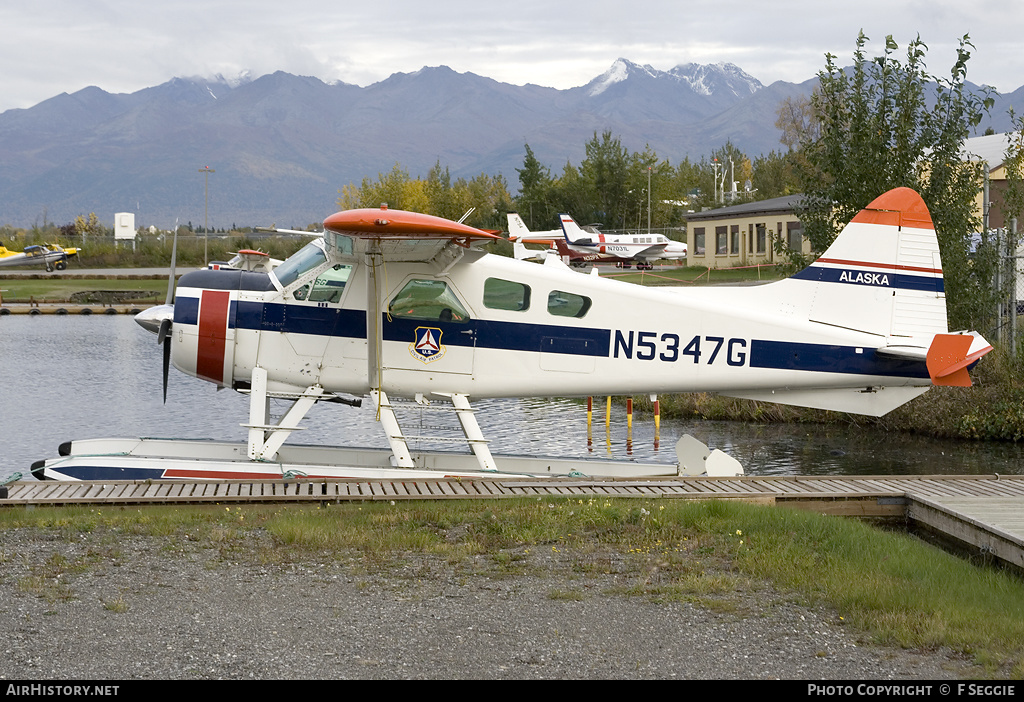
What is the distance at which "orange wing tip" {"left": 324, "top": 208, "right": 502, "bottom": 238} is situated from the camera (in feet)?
29.8

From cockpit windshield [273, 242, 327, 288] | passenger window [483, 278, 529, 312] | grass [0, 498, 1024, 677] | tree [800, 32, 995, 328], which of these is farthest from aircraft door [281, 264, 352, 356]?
tree [800, 32, 995, 328]

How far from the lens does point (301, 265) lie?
10602 mm

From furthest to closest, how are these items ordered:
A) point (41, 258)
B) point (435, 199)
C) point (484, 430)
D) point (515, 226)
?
point (435, 199)
point (515, 226)
point (41, 258)
point (484, 430)

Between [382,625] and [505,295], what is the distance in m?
5.20

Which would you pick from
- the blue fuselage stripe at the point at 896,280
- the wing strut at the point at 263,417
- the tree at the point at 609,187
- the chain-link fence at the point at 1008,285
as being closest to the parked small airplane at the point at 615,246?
the tree at the point at 609,187

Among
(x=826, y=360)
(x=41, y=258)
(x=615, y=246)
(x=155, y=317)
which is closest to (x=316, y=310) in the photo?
(x=155, y=317)

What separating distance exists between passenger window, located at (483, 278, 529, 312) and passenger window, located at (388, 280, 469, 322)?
27cm

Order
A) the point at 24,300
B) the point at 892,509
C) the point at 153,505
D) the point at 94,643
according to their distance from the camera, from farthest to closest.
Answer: the point at 24,300, the point at 892,509, the point at 153,505, the point at 94,643

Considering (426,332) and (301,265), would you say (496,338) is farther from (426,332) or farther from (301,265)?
(301,265)
